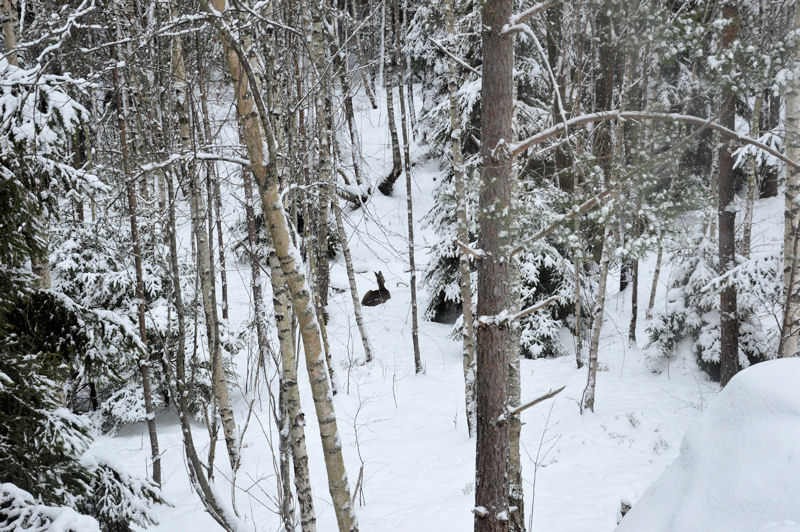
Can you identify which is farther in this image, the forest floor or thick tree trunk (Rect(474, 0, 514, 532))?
the forest floor

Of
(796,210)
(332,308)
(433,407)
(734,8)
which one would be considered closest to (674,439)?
(796,210)

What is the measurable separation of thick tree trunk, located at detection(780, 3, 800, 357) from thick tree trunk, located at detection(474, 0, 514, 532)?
12.3ft

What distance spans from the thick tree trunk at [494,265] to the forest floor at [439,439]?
1587mm

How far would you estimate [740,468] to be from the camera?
196cm

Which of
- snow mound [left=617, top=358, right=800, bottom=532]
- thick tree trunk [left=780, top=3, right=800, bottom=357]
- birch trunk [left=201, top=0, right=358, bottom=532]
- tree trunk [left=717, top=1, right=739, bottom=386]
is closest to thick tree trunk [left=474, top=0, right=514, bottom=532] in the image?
birch trunk [left=201, top=0, right=358, bottom=532]

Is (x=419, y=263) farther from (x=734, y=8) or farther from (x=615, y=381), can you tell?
(x=734, y=8)

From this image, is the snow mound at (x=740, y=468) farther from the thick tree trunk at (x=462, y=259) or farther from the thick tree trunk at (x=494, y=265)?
the thick tree trunk at (x=462, y=259)

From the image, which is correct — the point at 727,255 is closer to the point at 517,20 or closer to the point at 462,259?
the point at 462,259

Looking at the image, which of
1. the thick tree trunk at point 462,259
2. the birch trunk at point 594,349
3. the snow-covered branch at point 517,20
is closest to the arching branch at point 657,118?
the snow-covered branch at point 517,20

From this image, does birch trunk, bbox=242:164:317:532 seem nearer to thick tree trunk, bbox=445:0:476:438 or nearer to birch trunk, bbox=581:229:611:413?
thick tree trunk, bbox=445:0:476:438

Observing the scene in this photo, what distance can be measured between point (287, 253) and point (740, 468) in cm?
263

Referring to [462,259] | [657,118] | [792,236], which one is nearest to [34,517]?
[657,118]

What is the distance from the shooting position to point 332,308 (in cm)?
1330

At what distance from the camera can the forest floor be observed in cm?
593
